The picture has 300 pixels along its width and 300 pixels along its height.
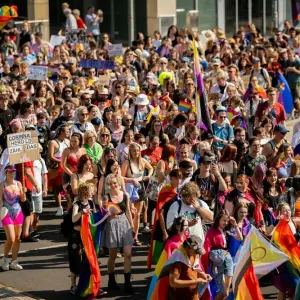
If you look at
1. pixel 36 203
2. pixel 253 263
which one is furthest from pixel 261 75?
pixel 253 263

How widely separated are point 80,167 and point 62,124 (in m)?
2.66

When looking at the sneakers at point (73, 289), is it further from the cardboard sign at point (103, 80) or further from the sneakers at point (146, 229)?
the cardboard sign at point (103, 80)

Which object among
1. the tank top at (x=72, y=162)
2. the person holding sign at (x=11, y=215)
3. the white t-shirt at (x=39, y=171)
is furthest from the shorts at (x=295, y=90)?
the person holding sign at (x=11, y=215)

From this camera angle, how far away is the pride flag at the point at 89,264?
41.8 feet

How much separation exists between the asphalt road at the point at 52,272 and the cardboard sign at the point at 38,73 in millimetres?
5521

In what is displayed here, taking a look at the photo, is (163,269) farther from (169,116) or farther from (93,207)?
(169,116)

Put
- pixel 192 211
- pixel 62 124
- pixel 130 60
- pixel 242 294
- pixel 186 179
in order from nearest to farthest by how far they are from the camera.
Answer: pixel 242 294 → pixel 192 211 → pixel 186 179 → pixel 62 124 → pixel 130 60

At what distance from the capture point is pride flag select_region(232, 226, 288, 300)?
11.4m

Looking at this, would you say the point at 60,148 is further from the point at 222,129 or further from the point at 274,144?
the point at 274,144

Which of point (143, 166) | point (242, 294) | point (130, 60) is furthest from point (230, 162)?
point (130, 60)

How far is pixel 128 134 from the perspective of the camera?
53.2 feet

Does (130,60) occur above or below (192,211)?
above

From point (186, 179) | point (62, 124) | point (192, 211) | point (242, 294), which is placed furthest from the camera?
point (62, 124)

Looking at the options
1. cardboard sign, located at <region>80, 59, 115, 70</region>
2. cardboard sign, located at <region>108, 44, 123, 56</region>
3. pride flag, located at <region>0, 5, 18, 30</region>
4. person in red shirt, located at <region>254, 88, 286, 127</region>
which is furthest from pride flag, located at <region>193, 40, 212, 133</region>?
pride flag, located at <region>0, 5, 18, 30</region>
